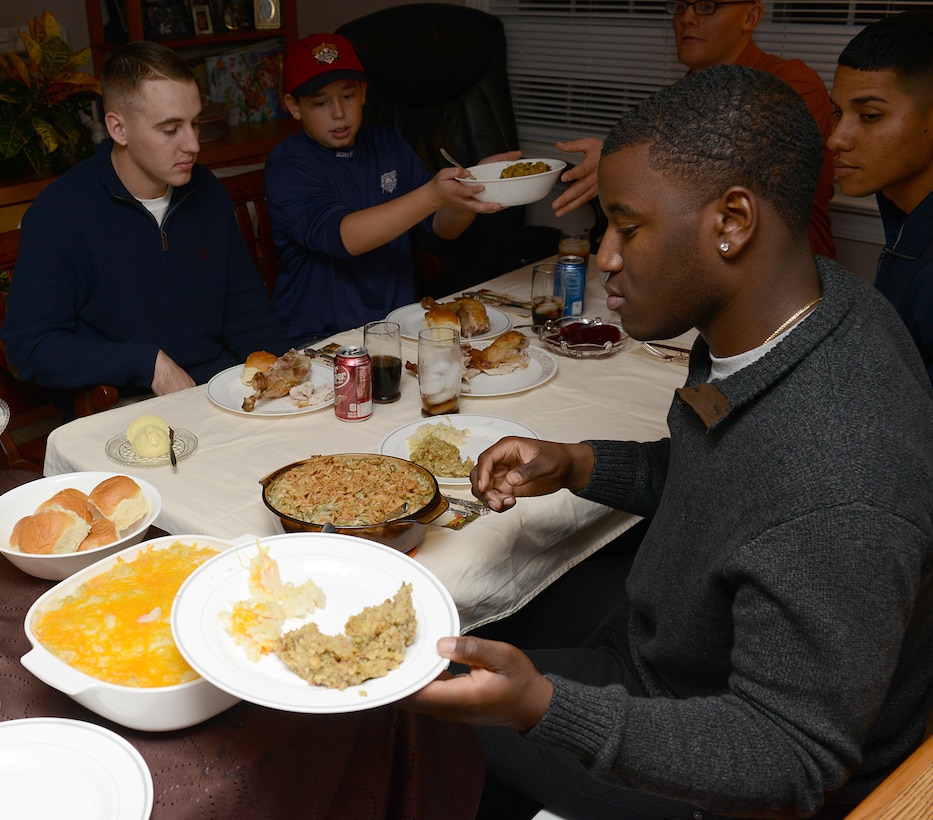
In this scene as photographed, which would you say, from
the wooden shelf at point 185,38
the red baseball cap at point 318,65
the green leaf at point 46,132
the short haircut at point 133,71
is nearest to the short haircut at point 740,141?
the short haircut at point 133,71

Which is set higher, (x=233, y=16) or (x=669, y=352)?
A: (x=233, y=16)

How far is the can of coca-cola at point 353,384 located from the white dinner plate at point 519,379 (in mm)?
236

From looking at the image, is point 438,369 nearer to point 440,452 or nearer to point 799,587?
point 440,452

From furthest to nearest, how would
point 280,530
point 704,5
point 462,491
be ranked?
1. point 704,5
2. point 462,491
3. point 280,530

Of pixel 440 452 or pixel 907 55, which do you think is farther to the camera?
pixel 907 55

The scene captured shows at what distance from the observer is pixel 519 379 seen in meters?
1.98

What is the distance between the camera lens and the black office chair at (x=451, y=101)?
3.77m

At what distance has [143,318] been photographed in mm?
2402

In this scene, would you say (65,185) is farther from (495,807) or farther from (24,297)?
(495,807)

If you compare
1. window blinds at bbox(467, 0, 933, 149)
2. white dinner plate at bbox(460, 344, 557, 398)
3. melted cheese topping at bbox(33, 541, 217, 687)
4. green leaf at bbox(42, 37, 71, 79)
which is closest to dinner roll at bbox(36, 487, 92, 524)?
melted cheese topping at bbox(33, 541, 217, 687)

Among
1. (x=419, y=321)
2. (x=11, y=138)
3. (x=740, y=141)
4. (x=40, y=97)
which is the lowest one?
(x=419, y=321)

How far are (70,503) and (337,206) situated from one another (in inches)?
62.7

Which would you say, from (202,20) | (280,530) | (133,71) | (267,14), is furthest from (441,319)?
(267,14)

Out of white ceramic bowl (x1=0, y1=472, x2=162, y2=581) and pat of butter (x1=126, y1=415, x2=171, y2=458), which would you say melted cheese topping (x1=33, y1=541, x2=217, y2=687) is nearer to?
white ceramic bowl (x1=0, y1=472, x2=162, y2=581)
